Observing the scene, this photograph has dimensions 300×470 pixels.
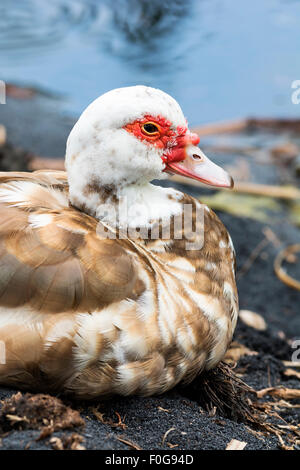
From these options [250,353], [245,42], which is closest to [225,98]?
[245,42]

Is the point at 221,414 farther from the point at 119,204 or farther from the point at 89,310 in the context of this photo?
the point at 119,204

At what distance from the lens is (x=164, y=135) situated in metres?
2.82

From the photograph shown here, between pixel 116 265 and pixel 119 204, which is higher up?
pixel 119 204

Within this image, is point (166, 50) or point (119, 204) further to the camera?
point (166, 50)

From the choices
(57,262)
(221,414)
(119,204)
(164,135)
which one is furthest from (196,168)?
(221,414)

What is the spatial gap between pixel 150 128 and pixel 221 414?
1378 mm

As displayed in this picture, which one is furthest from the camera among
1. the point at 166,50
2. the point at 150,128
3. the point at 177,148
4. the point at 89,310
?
the point at 166,50

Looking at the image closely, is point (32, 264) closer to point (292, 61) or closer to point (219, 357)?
point (219, 357)

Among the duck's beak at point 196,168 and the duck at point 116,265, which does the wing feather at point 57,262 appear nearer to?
the duck at point 116,265

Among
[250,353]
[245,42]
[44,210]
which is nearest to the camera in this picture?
[44,210]

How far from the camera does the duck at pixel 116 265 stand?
7.93 ft

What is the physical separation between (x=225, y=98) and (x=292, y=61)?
151cm

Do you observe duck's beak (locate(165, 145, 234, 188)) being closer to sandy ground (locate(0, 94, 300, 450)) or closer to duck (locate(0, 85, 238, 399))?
duck (locate(0, 85, 238, 399))
